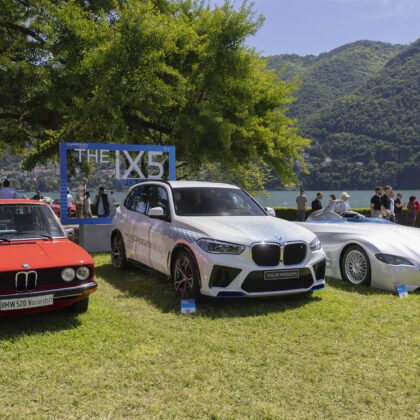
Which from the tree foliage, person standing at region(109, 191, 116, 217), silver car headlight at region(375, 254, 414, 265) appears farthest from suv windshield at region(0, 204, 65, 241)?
the tree foliage

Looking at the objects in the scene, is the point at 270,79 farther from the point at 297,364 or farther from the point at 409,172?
the point at 409,172

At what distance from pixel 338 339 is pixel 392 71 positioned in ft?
505

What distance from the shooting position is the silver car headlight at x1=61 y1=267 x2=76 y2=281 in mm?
5559

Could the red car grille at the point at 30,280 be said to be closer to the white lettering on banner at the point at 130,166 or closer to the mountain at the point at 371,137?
the white lettering on banner at the point at 130,166

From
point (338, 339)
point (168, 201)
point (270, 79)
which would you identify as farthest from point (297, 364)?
point (270, 79)

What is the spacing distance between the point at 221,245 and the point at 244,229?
0.52 meters

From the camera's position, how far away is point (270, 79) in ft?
62.4

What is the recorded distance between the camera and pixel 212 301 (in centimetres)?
684

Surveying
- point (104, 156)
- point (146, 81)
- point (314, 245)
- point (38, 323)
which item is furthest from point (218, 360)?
point (146, 81)

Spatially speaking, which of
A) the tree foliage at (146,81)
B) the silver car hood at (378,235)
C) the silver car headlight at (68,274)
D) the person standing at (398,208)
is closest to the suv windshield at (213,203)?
the silver car hood at (378,235)

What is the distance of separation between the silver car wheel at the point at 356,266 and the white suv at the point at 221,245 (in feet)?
4.36

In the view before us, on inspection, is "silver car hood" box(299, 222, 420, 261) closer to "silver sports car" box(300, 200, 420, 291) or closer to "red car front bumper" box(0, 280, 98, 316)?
Answer: "silver sports car" box(300, 200, 420, 291)

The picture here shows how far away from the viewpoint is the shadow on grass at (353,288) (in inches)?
296

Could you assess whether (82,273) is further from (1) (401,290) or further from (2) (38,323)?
(1) (401,290)
